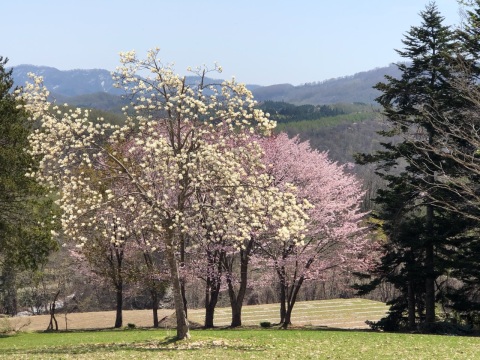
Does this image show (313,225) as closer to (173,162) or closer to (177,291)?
(177,291)

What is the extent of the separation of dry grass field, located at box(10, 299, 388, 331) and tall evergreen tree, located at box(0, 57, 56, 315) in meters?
15.0

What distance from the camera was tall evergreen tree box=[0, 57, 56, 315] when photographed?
27.6 meters

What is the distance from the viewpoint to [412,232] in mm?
33188

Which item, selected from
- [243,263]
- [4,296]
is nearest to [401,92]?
[243,263]

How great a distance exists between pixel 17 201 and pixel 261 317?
93.4 feet

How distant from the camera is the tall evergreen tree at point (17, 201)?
90.5ft

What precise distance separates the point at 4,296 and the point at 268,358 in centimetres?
5243

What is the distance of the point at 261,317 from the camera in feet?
165

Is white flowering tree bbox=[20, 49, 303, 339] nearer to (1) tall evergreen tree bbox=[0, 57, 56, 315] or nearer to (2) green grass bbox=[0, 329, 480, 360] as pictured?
(2) green grass bbox=[0, 329, 480, 360]

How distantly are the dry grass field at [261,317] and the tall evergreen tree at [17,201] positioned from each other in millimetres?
14963

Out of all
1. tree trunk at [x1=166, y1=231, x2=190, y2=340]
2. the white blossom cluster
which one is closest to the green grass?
tree trunk at [x1=166, y1=231, x2=190, y2=340]

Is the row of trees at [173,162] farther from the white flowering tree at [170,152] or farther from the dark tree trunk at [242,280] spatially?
the dark tree trunk at [242,280]

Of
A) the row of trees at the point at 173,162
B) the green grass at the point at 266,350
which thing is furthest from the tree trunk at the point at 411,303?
the row of trees at the point at 173,162

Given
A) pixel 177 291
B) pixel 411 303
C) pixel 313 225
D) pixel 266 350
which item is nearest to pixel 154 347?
pixel 177 291
